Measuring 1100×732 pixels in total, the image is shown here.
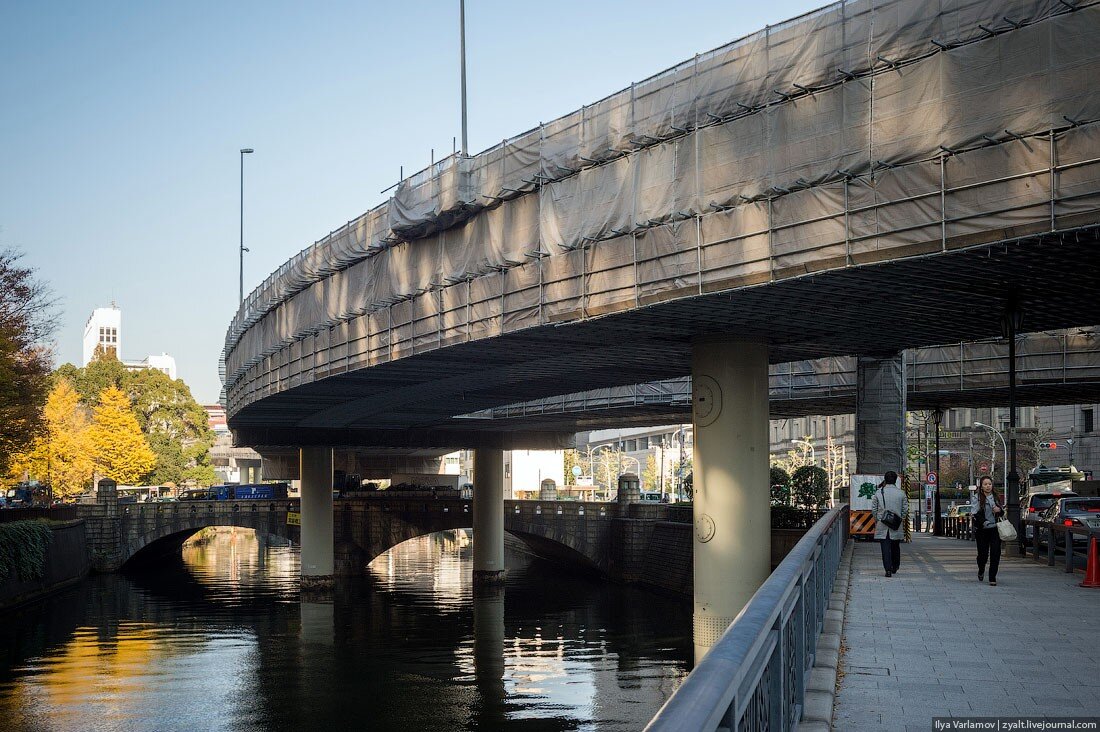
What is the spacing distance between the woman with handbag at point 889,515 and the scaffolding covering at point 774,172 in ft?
15.3

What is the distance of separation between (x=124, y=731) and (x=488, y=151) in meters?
18.4

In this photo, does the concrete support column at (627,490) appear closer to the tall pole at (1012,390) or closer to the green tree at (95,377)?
the tall pole at (1012,390)

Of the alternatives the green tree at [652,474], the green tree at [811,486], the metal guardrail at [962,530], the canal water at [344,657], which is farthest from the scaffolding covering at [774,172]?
the green tree at [652,474]

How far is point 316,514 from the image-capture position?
67938mm

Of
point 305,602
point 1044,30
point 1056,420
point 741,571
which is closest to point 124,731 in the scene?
point 741,571

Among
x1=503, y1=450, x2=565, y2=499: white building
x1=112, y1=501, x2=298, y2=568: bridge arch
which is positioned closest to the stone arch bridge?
x1=112, y1=501, x2=298, y2=568: bridge arch

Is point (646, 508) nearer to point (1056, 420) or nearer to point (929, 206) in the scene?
point (1056, 420)

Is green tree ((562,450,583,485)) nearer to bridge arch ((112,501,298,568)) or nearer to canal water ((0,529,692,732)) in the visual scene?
bridge arch ((112,501,298,568))

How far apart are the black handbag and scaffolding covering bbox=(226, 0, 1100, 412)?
4679mm

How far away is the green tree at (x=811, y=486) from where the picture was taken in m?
45.5

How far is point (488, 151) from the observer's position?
28844mm

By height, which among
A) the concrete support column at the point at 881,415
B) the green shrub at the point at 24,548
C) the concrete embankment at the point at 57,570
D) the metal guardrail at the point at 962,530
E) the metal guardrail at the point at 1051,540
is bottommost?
the concrete embankment at the point at 57,570

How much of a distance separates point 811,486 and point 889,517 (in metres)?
24.7

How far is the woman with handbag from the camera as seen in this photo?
21375 mm
